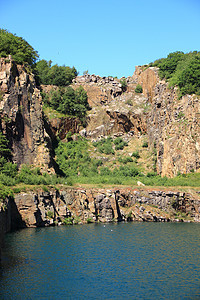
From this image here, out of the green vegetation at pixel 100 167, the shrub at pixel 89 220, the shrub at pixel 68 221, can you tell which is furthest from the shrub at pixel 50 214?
the green vegetation at pixel 100 167

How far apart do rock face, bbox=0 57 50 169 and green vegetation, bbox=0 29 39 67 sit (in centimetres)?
288

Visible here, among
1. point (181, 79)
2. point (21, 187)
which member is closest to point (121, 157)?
point (181, 79)

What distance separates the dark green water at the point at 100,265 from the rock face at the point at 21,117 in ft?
61.7

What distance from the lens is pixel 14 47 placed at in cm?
6575

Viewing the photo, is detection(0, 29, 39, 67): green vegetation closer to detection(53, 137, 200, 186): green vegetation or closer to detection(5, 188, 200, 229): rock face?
detection(53, 137, 200, 186): green vegetation

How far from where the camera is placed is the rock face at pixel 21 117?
5541cm

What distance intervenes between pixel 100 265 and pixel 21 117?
37.4 m

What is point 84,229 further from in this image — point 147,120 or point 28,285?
point 147,120

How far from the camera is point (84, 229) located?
42531mm

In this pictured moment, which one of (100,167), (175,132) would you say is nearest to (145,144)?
(175,132)

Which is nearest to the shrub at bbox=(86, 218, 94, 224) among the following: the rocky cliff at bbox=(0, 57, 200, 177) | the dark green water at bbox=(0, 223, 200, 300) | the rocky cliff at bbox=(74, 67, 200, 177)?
the dark green water at bbox=(0, 223, 200, 300)

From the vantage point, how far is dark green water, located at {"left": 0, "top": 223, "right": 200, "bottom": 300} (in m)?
20.7

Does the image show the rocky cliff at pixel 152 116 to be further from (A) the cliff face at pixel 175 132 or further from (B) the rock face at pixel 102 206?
(B) the rock face at pixel 102 206

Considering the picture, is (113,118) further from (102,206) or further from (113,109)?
(102,206)
